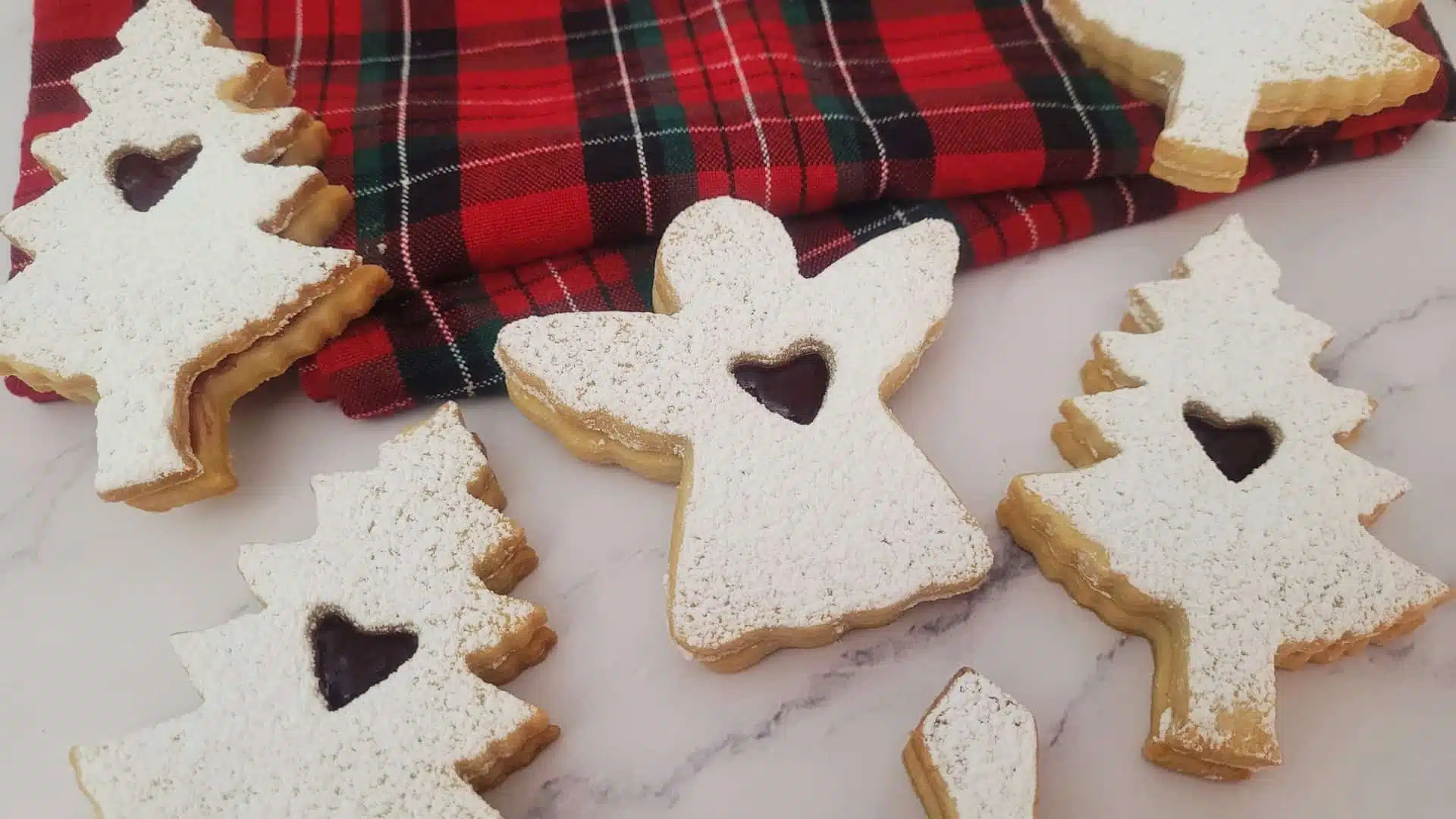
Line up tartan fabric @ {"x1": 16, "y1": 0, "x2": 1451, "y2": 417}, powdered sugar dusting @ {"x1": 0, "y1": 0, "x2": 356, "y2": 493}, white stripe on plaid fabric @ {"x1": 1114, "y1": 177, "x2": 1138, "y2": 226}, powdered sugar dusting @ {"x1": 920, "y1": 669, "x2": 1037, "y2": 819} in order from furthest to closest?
white stripe on plaid fabric @ {"x1": 1114, "y1": 177, "x2": 1138, "y2": 226}
tartan fabric @ {"x1": 16, "y1": 0, "x2": 1451, "y2": 417}
powdered sugar dusting @ {"x1": 0, "y1": 0, "x2": 356, "y2": 493}
powdered sugar dusting @ {"x1": 920, "y1": 669, "x2": 1037, "y2": 819}

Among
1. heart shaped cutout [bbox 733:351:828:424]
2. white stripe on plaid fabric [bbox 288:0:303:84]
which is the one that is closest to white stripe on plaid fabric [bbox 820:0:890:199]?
heart shaped cutout [bbox 733:351:828:424]

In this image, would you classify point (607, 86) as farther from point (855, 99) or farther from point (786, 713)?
point (786, 713)

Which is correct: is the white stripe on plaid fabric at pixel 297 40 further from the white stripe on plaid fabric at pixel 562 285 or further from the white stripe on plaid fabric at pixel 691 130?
the white stripe on plaid fabric at pixel 562 285

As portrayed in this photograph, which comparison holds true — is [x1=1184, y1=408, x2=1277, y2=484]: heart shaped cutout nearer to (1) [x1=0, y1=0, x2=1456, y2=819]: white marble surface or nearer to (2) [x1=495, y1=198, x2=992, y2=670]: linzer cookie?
(1) [x1=0, y1=0, x2=1456, y2=819]: white marble surface

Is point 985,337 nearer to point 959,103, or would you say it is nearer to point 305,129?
point 959,103

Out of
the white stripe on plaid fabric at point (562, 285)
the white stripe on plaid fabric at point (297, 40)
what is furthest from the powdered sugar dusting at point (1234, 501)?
the white stripe on plaid fabric at point (297, 40)

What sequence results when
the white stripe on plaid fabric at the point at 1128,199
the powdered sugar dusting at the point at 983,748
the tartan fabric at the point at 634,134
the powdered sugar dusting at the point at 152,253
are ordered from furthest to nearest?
the white stripe on plaid fabric at the point at 1128,199
the tartan fabric at the point at 634,134
the powdered sugar dusting at the point at 152,253
the powdered sugar dusting at the point at 983,748

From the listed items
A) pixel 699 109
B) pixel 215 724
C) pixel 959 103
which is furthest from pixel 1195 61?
pixel 215 724

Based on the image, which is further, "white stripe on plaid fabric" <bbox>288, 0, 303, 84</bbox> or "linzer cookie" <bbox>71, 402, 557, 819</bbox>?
"white stripe on plaid fabric" <bbox>288, 0, 303, 84</bbox>
